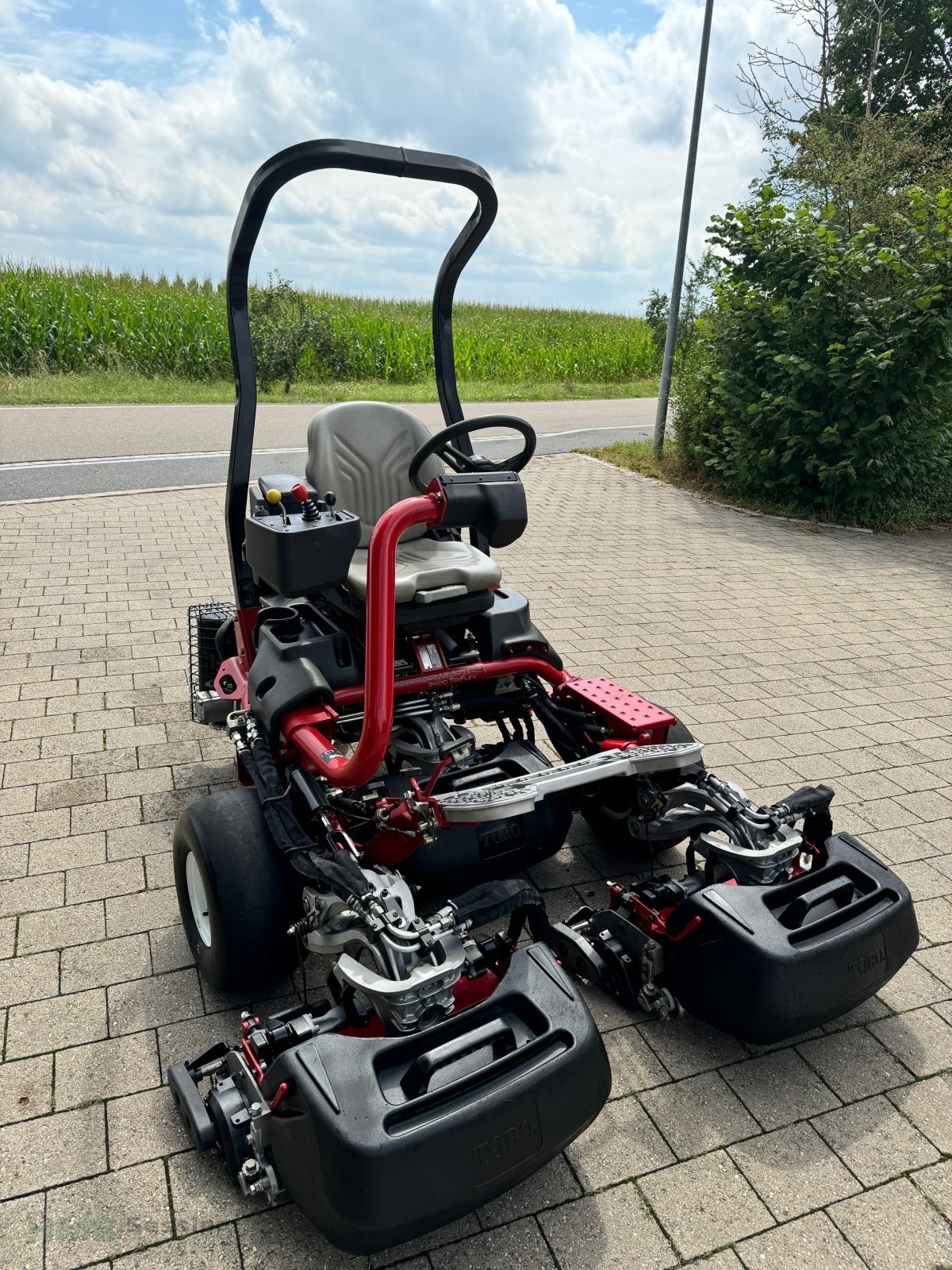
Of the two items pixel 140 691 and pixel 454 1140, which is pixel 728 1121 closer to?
pixel 454 1140

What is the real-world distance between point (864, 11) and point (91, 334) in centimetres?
1578

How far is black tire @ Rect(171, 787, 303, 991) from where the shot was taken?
277 centimetres

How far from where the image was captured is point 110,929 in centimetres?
324

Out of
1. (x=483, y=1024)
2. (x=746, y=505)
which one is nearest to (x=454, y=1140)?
(x=483, y=1024)

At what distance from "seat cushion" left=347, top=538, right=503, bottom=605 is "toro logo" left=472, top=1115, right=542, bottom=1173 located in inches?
68.8

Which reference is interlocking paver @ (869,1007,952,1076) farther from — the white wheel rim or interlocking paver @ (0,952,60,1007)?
interlocking paver @ (0,952,60,1007)

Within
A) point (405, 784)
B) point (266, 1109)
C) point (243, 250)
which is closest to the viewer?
point (266, 1109)

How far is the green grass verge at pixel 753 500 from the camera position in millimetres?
9719

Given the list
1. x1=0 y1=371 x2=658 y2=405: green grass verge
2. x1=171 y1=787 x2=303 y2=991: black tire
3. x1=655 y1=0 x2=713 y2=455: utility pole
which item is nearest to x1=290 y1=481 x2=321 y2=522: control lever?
x1=171 y1=787 x2=303 y2=991: black tire

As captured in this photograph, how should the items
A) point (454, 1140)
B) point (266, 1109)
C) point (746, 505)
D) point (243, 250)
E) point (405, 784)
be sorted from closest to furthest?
point (454, 1140) → point (266, 1109) → point (405, 784) → point (243, 250) → point (746, 505)

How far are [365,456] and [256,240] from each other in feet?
3.01

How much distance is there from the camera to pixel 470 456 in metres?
3.82

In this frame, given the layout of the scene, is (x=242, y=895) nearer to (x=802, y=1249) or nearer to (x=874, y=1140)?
(x=802, y=1249)

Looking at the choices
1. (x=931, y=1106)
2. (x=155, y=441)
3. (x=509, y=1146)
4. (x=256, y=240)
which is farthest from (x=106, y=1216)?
(x=155, y=441)
